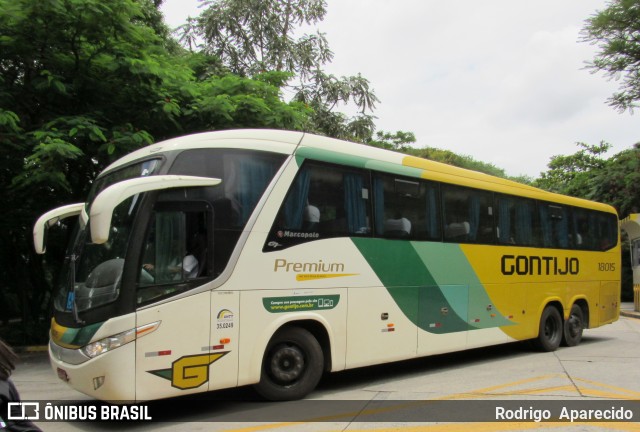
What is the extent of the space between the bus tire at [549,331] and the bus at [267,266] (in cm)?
174

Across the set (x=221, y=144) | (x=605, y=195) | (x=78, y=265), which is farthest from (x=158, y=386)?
(x=605, y=195)

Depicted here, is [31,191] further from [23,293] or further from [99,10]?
[23,293]

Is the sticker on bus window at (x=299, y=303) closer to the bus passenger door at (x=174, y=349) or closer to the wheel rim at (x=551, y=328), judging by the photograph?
the bus passenger door at (x=174, y=349)

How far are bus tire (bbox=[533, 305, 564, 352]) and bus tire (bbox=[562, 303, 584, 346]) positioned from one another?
0.30 metres

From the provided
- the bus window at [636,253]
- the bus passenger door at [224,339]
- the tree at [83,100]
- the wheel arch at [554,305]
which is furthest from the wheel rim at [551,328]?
the bus window at [636,253]

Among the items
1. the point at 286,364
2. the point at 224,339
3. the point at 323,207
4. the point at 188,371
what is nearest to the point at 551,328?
the point at 323,207

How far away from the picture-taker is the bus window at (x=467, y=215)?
907cm

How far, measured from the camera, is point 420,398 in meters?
7.07

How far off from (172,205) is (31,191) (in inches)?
214

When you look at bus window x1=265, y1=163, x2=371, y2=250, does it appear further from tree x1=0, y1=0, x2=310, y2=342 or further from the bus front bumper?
tree x1=0, y1=0, x2=310, y2=342

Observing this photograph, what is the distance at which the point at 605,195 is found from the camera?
28.8 m

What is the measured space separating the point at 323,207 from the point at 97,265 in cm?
289

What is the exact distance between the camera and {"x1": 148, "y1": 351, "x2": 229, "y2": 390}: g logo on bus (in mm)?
5738

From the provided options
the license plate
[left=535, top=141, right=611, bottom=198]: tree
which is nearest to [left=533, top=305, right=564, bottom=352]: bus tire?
the license plate
